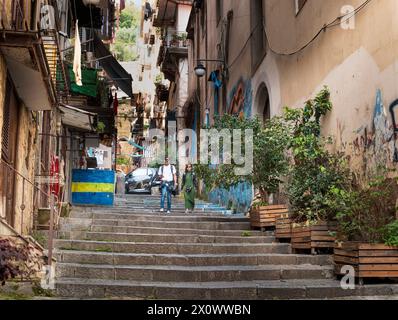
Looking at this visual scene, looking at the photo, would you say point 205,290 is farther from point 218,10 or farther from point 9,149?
point 218,10

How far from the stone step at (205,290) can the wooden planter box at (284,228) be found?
2.40 meters

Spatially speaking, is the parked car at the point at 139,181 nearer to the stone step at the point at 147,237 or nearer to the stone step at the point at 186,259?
the stone step at the point at 147,237

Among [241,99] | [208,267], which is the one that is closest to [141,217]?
[208,267]

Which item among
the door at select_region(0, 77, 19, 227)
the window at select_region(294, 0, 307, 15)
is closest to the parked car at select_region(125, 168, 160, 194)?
the window at select_region(294, 0, 307, 15)

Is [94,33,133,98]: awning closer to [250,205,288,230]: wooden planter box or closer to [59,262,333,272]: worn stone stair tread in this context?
[250,205,288,230]: wooden planter box

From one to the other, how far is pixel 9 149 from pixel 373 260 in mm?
6114

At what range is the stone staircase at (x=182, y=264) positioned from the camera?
7.49m

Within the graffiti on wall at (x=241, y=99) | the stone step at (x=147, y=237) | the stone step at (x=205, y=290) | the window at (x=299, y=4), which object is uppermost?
the window at (x=299, y=4)

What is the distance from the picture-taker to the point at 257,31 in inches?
653

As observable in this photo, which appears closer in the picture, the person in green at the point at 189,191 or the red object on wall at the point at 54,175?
the red object on wall at the point at 54,175

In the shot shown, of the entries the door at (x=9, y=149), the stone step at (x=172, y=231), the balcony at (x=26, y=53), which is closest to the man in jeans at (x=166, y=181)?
the stone step at (x=172, y=231)
